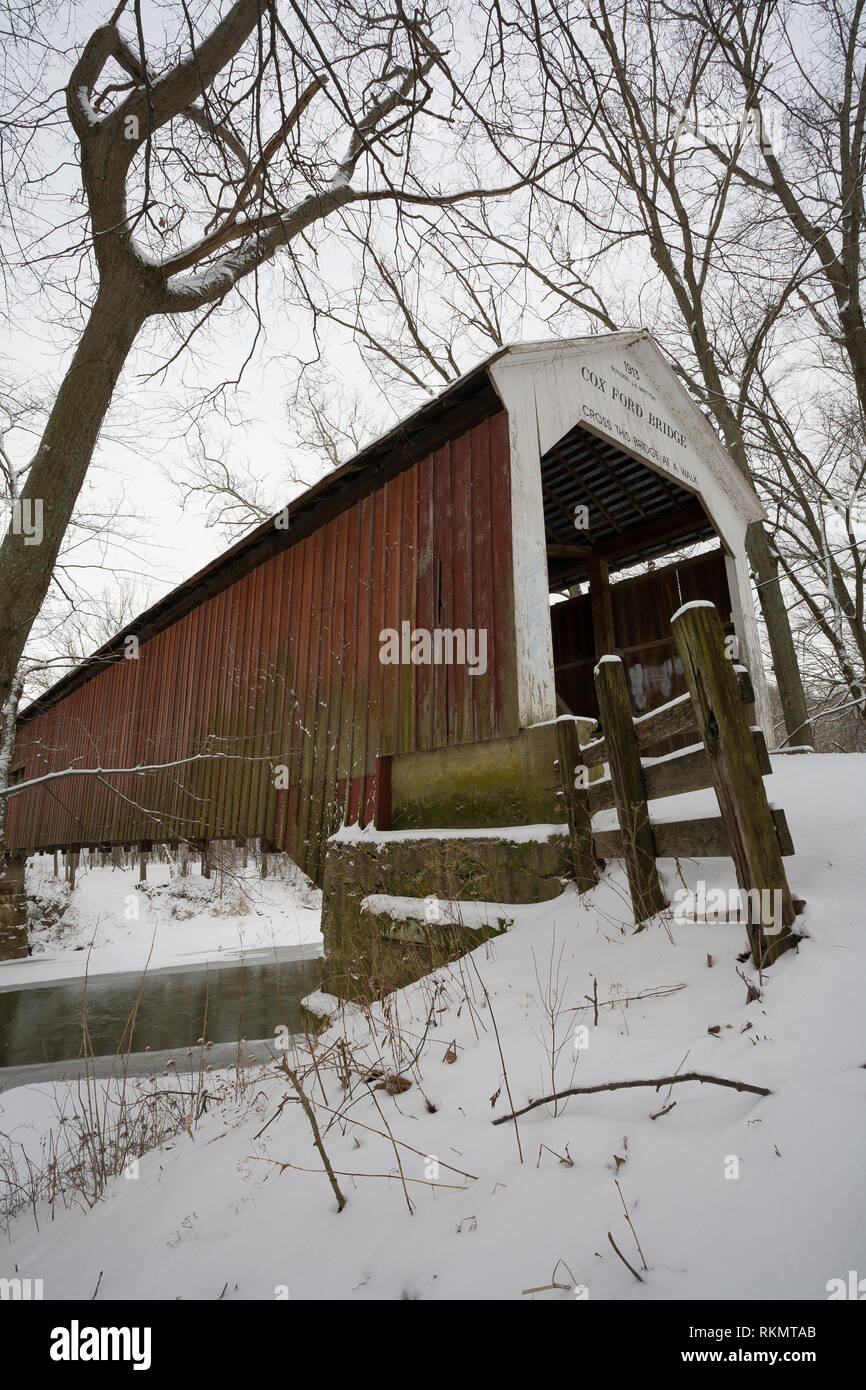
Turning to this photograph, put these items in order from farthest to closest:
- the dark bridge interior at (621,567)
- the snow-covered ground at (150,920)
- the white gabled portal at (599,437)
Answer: the snow-covered ground at (150,920) → the dark bridge interior at (621,567) → the white gabled portal at (599,437)

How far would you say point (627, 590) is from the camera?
1014cm

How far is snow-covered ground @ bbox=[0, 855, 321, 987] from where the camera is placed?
16844 millimetres

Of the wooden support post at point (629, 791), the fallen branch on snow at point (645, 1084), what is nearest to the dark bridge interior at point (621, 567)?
the wooden support post at point (629, 791)

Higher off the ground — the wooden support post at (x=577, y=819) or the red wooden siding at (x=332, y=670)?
the red wooden siding at (x=332, y=670)

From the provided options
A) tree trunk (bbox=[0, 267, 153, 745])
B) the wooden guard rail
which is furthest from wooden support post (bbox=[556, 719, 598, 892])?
tree trunk (bbox=[0, 267, 153, 745])

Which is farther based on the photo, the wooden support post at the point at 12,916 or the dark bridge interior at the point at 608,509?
the wooden support post at the point at 12,916

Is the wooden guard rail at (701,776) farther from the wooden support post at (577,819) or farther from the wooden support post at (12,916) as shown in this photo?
the wooden support post at (12,916)

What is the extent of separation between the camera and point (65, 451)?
5.01 meters

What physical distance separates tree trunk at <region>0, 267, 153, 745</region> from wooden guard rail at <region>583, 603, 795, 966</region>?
4110 mm

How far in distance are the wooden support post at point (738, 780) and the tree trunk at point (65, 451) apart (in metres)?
4.49

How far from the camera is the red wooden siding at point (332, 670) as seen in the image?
5828 mm

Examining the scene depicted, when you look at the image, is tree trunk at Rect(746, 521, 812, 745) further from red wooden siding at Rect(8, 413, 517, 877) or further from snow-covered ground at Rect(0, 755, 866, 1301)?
snow-covered ground at Rect(0, 755, 866, 1301)

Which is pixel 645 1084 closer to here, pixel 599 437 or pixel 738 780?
pixel 738 780
